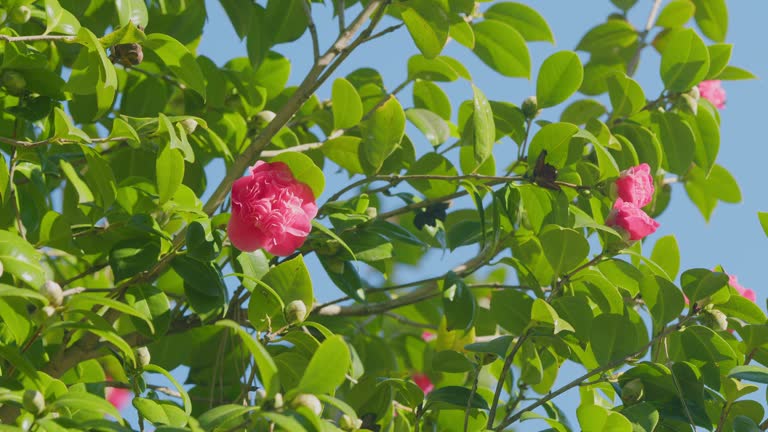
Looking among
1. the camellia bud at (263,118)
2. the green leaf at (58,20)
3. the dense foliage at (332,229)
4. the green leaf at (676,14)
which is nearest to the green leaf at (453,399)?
the dense foliage at (332,229)

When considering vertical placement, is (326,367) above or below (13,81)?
below

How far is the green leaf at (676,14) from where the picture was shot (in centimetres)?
246

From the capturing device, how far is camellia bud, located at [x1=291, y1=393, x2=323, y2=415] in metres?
1.12

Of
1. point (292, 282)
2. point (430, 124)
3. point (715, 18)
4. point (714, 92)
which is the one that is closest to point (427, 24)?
point (430, 124)

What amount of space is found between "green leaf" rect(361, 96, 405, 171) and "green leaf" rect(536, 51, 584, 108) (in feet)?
1.04

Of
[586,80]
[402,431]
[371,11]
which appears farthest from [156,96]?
[586,80]

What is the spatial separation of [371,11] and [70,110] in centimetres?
62

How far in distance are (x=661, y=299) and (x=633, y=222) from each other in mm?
131

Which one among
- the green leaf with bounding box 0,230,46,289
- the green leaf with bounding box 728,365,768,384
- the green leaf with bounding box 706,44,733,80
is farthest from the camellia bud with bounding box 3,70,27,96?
the green leaf with bounding box 706,44,733,80

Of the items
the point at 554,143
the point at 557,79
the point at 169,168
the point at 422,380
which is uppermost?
the point at 557,79

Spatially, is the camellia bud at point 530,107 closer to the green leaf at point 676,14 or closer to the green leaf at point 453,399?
the green leaf at point 453,399

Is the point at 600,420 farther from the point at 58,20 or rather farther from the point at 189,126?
the point at 58,20

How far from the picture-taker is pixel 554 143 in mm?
1774

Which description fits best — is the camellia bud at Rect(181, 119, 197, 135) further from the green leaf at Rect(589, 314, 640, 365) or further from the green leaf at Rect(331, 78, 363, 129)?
the green leaf at Rect(589, 314, 640, 365)
